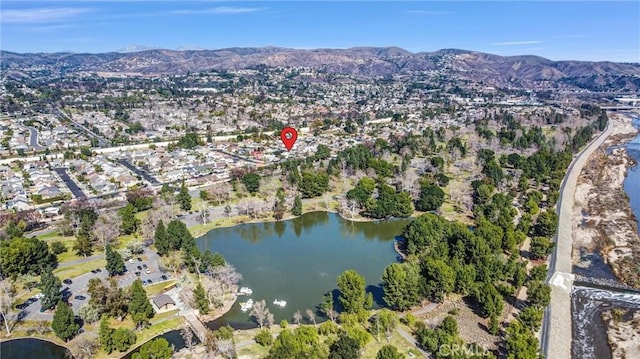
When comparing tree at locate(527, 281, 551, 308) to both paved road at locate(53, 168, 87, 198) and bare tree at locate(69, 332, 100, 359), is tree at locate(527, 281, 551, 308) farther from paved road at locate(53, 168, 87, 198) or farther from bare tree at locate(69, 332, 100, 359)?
paved road at locate(53, 168, 87, 198)

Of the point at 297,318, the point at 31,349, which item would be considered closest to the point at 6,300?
the point at 31,349

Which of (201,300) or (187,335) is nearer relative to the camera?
(187,335)

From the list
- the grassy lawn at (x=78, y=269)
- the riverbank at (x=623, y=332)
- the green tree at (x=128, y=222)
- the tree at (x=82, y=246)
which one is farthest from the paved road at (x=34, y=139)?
the riverbank at (x=623, y=332)

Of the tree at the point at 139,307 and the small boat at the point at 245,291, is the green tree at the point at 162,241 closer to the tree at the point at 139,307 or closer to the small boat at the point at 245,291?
the small boat at the point at 245,291

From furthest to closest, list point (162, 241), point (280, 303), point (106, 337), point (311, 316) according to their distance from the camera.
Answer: point (162, 241) → point (280, 303) → point (311, 316) → point (106, 337)

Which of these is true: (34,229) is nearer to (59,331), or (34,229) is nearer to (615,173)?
(59,331)

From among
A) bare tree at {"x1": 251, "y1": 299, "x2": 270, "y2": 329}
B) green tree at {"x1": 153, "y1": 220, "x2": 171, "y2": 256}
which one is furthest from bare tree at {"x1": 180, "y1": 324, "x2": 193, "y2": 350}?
green tree at {"x1": 153, "y1": 220, "x2": 171, "y2": 256}

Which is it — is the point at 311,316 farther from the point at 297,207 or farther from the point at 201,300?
the point at 297,207
